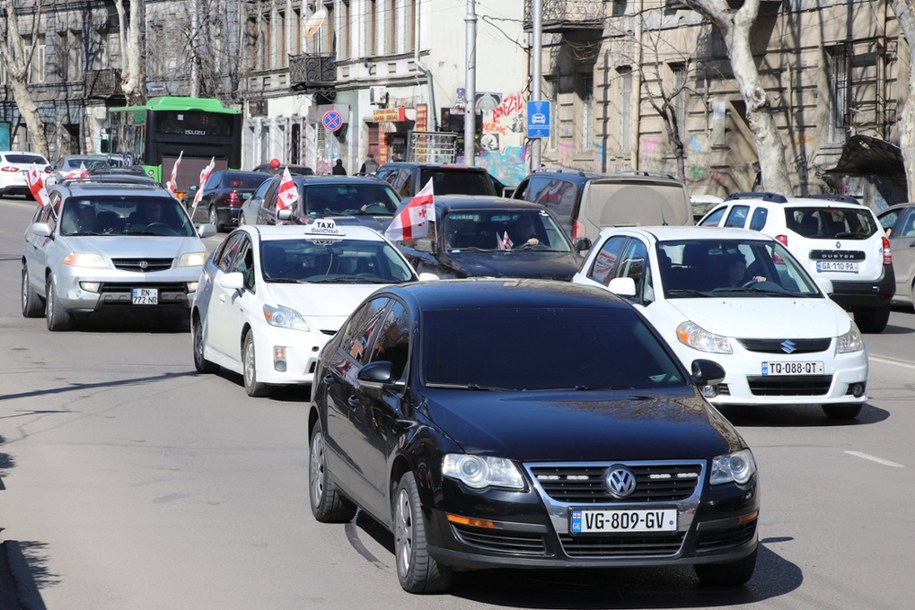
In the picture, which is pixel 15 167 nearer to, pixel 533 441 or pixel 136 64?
pixel 136 64

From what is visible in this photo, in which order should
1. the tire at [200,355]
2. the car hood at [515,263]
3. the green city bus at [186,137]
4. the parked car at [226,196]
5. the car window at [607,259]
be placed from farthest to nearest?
the green city bus at [186,137]
the parked car at [226,196]
the car hood at [515,263]
the tire at [200,355]
the car window at [607,259]

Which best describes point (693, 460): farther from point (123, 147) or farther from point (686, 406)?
point (123, 147)

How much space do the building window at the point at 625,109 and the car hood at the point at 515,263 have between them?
24061 millimetres

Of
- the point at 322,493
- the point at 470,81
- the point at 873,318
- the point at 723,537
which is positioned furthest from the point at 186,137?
the point at 723,537

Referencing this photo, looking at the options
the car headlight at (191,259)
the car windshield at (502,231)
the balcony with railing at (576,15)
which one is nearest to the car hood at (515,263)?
the car windshield at (502,231)

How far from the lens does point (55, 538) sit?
8.24 metres

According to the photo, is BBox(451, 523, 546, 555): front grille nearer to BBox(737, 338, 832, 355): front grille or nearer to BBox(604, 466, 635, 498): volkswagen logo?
BBox(604, 466, 635, 498): volkswagen logo

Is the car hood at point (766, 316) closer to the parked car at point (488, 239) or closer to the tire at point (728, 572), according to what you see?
the tire at point (728, 572)

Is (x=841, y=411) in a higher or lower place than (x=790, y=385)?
lower

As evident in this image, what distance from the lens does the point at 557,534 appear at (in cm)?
660

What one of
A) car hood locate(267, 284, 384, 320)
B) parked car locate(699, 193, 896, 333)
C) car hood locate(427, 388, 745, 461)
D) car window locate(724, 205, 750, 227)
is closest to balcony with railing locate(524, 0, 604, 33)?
car window locate(724, 205, 750, 227)

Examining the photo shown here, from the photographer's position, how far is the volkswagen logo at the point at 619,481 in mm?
6605

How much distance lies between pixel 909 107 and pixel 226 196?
1859cm

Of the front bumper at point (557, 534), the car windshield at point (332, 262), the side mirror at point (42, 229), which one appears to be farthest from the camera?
the side mirror at point (42, 229)
